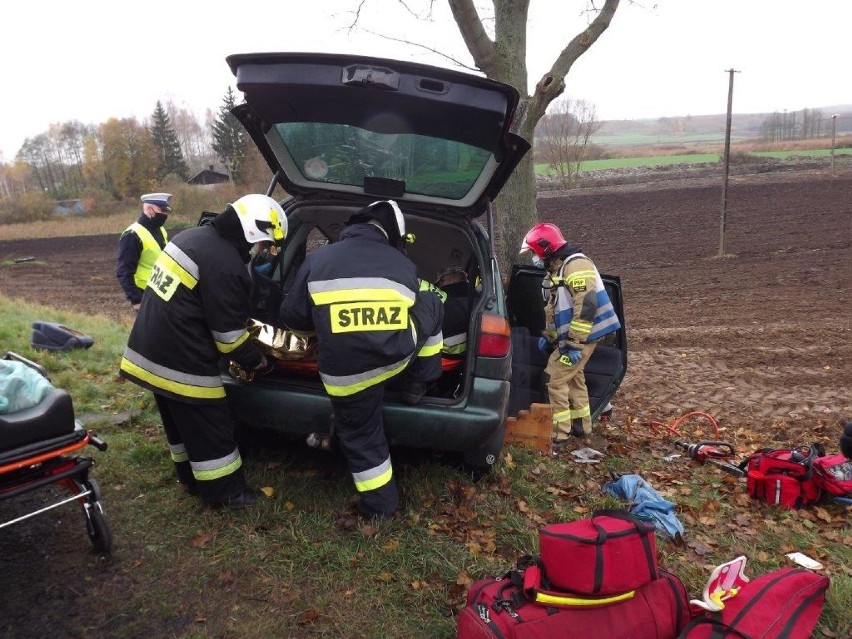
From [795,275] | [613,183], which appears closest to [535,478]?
[795,275]

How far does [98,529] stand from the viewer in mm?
3131

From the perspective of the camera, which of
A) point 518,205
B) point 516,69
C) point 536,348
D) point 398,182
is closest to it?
point 398,182

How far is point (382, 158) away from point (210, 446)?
6.81 feet

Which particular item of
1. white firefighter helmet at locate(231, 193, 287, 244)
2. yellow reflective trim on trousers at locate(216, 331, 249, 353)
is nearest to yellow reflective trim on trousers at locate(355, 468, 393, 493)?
yellow reflective trim on trousers at locate(216, 331, 249, 353)

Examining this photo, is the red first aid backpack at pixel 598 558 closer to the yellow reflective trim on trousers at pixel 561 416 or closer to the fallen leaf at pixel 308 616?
the fallen leaf at pixel 308 616

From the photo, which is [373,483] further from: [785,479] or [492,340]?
[785,479]

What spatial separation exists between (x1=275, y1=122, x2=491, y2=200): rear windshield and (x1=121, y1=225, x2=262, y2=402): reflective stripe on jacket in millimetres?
1160

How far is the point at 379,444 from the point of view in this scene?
11.1 ft

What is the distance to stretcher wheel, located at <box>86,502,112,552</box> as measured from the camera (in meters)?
3.10

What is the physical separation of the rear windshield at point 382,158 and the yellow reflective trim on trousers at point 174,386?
1752mm

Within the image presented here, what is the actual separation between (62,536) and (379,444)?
65.8 inches

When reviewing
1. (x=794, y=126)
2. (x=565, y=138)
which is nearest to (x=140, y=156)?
(x=565, y=138)

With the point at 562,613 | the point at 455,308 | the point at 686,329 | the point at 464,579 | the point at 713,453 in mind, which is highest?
the point at 455,308

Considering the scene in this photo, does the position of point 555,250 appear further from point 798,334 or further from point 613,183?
point 613,183
